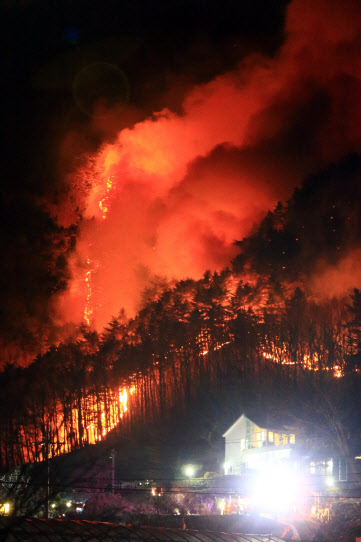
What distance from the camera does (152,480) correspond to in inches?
1775

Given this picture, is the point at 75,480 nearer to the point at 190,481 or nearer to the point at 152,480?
the point at 152,480

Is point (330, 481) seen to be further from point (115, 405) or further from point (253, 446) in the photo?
point (115, 405)

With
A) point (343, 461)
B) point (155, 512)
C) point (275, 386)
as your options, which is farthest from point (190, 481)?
point (275, 386)

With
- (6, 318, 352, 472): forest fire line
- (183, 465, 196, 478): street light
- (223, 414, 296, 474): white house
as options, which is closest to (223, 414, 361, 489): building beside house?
(223, 414, 296, 474): white house

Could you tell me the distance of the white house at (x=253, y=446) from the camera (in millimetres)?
44094

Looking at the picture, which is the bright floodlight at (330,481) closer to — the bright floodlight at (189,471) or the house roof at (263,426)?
the house roof at (263,426)

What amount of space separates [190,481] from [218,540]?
1686cm

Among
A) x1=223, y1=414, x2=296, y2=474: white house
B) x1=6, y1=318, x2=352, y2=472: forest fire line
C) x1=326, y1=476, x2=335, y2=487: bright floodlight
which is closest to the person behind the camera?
x1=326, y1=476, x2=335, y2=487: bright floodlight

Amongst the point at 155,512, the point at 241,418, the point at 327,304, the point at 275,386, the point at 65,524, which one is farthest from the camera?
the point at 327,304

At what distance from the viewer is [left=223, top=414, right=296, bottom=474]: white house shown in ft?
145

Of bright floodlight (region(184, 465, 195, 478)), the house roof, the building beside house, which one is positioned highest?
the house roof

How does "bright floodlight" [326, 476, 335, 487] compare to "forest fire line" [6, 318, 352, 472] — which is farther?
"forest fire line" [6, 318, 352, 472]

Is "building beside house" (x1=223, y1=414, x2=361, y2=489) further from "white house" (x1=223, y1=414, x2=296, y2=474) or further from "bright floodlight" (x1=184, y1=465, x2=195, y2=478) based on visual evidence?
"bright floodlight" (x1=184, y1=465, x2=195, y2=478)

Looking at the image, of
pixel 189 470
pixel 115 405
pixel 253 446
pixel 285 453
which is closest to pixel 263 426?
pixel 253 446
